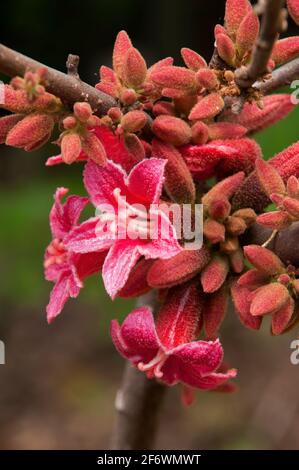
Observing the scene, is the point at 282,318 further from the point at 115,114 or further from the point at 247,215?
the point at 115,114

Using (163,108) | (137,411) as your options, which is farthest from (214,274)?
(137,411)

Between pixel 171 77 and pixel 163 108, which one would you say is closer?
pixel 171 77

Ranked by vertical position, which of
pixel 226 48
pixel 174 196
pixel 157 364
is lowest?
pixel 157 364

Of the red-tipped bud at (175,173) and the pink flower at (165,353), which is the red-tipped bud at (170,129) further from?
the pink flower at (165,353)

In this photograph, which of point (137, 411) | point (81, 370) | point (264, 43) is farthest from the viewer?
point (81, 370)

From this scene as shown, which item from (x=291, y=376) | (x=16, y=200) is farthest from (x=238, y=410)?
(x=16, y=200)

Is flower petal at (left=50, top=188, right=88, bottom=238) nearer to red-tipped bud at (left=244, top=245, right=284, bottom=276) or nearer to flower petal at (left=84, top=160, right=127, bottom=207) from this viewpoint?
flower petal at (left=84, top=160, right=127, bottom=207)

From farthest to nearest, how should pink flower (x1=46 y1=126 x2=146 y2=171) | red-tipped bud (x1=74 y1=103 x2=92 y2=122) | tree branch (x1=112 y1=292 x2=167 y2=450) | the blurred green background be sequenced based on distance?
the blurred green background
tree branch (x1=112 y1=292 x2=167 y2=450)
pink flower (x1=46 y1=126 x2=146 y2=171)
red-tipped bud (x1=74 y1=103 x2=92 y2=122)

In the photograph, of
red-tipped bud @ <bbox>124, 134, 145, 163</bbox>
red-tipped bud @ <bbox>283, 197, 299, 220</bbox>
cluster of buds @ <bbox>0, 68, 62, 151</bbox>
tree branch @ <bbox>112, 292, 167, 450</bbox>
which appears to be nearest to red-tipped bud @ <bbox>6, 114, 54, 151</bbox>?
cluster of buds @ <bbox>0, 68, 62, 151</bbox>
